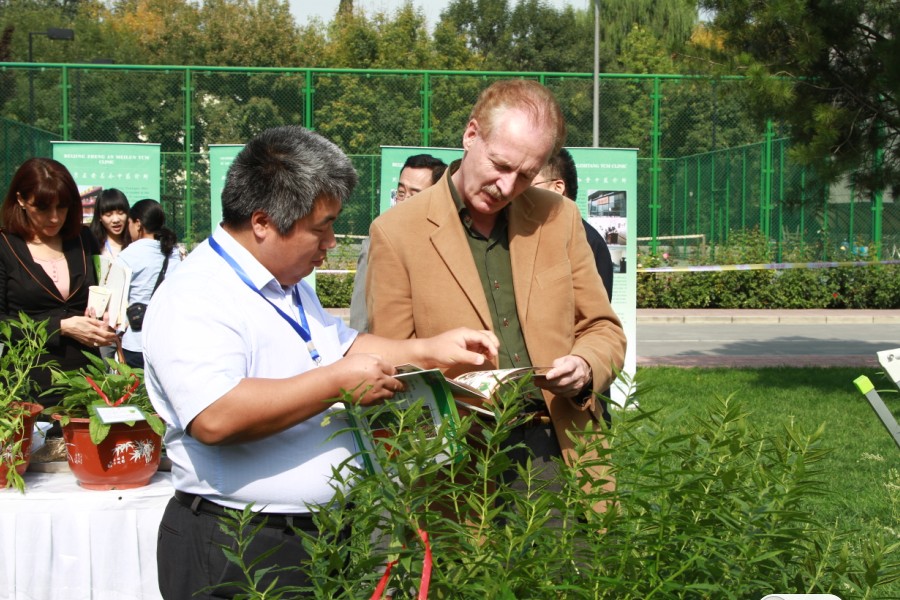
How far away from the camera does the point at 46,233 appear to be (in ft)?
15.0

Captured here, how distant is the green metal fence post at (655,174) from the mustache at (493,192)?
16.8 m

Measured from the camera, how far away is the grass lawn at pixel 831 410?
562cm

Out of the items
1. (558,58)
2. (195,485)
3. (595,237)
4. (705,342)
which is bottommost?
(705,342)

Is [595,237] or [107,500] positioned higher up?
[595,237]

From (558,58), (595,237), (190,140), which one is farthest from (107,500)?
(558,58)

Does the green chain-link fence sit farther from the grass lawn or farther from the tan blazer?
the tan blazer

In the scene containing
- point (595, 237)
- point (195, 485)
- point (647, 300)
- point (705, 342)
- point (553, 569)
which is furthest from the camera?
point (647, 300)

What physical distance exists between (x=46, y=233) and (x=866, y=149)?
7600 millimetres

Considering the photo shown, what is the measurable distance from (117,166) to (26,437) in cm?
850

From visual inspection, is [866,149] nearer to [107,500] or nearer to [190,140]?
[107,500]

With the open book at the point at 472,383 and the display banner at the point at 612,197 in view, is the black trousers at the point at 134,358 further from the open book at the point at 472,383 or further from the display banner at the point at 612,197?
the open book at the point at 472,383

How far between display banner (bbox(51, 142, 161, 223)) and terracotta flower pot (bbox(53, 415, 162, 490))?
331 inches

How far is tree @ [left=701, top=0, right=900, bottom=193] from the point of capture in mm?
9172

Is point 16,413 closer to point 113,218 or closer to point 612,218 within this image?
point 113,218
